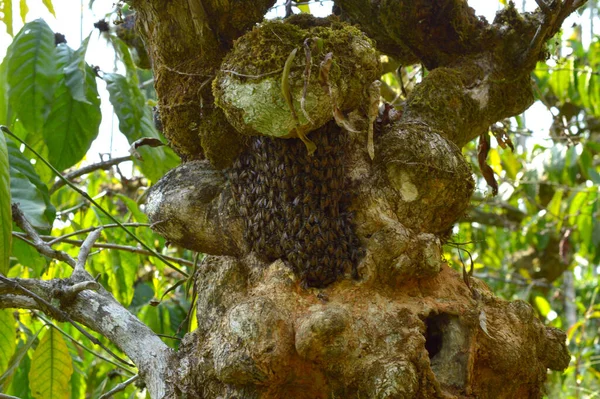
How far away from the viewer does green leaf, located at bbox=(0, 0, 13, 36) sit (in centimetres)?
182

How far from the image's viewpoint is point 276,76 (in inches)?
48.8

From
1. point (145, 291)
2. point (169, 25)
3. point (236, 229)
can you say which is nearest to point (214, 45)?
point (169, 25)

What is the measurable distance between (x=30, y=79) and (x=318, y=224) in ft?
3.67

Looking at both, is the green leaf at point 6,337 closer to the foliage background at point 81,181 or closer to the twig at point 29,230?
the foliage background at point 81,181

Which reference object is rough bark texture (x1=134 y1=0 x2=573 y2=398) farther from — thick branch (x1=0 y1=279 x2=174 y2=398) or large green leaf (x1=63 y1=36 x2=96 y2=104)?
large green leaf (x1=63 y1=36 x2=96 y2=104)

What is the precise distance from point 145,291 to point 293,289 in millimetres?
2209

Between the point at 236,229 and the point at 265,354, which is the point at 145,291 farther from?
the point at 265,354

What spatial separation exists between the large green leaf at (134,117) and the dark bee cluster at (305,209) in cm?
89

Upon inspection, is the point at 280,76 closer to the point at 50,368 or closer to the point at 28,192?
the point at 28,192

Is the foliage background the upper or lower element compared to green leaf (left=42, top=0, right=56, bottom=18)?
lower

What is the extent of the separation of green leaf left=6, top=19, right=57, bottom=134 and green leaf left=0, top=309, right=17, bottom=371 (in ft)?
1.92

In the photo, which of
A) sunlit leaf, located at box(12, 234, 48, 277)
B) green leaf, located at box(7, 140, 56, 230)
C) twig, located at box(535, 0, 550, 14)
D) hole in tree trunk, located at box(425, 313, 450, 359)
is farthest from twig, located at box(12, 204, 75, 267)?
twig, located at box(535, 0, 550, 14)

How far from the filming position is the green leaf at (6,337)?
1.93m

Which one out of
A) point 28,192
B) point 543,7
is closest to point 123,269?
point 28,192
